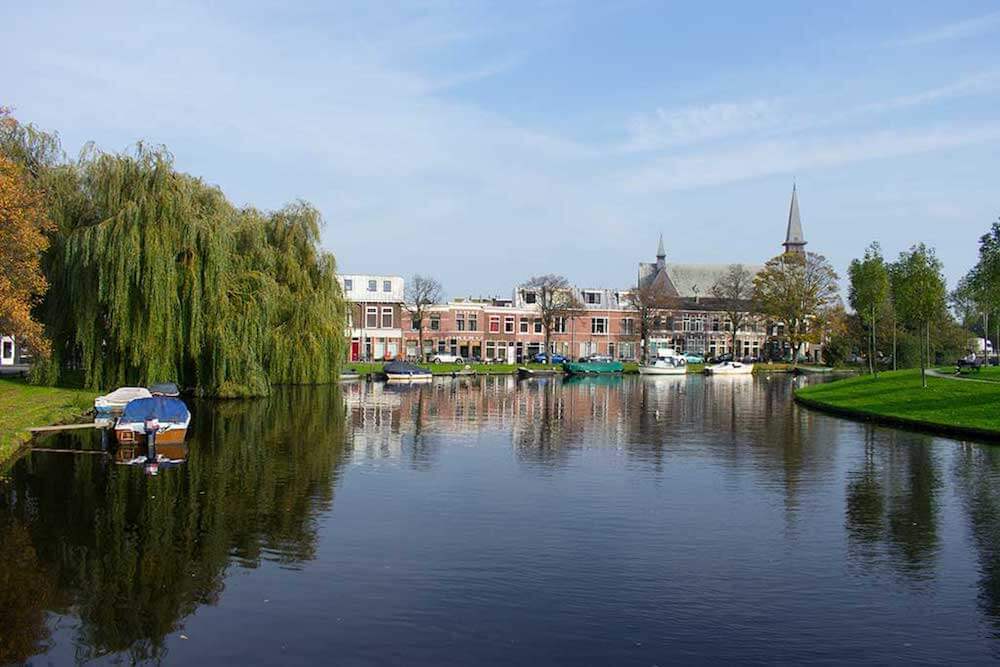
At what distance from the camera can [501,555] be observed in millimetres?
14102

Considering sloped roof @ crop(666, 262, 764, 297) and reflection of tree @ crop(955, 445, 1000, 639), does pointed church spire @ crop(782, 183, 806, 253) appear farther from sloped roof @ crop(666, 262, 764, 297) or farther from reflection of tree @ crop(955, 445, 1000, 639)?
reflection of tree @ crop(955, 445, 1000, 639)

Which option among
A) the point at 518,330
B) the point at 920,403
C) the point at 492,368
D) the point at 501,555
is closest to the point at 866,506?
the point at 501,555

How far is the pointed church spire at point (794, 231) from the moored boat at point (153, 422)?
111 meters

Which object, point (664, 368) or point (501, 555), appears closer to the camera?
point (501, 555)

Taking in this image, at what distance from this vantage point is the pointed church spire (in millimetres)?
123312

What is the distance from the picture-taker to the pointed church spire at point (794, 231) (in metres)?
123

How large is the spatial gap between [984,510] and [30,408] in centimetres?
2943

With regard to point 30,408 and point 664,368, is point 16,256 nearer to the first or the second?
point 30,408

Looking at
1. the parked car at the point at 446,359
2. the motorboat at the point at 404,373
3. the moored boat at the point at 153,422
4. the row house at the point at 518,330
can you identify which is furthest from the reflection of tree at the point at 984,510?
the row house at the point at 518,330

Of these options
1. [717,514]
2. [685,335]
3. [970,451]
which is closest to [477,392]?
[970,451]

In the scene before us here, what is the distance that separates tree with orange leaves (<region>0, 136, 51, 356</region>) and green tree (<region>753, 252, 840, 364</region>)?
75851 millimetres

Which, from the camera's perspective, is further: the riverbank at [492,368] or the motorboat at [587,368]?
the motorboat at [587,368]

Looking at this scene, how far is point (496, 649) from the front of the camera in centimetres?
1020

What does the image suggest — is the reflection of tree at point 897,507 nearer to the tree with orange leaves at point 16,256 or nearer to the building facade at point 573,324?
the tree with orange leaves at point 16,256
